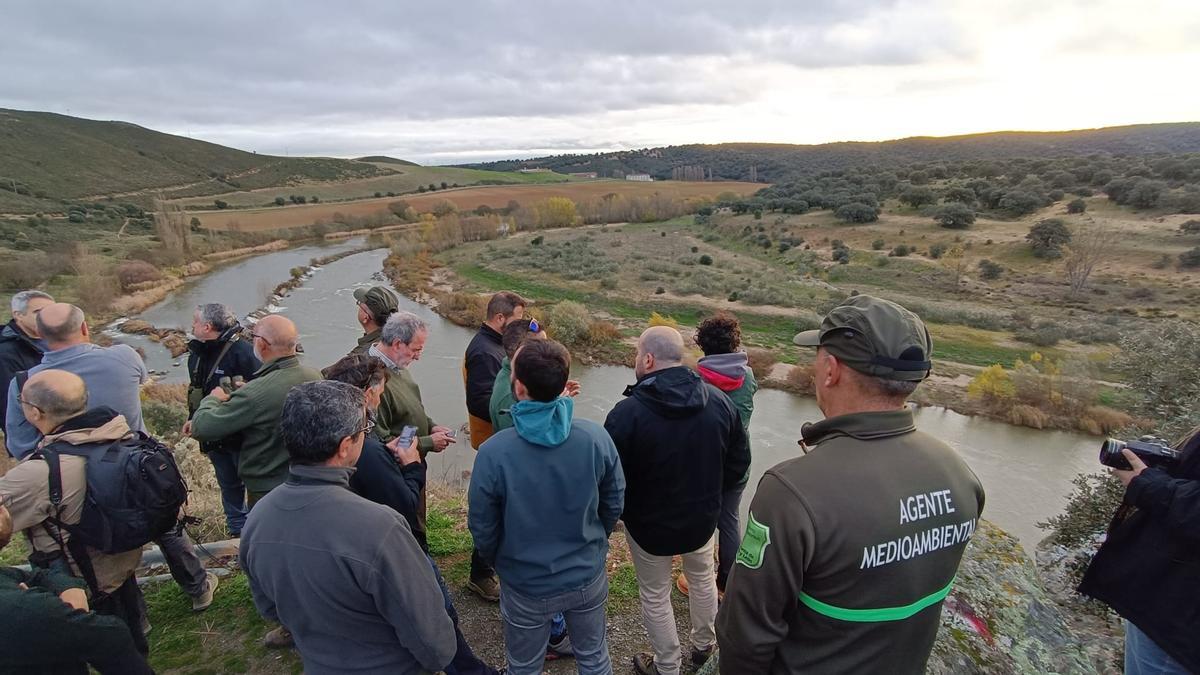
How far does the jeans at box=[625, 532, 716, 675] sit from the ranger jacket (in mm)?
1521

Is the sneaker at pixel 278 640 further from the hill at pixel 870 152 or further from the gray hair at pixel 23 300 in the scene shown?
the hill at pixel 870 152

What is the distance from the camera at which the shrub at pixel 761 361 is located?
1872 cm

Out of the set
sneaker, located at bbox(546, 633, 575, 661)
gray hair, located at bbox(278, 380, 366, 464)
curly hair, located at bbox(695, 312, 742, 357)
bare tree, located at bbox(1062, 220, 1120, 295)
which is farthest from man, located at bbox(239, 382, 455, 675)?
bare tree, located at bbox(1062, 220, 1120, 295)

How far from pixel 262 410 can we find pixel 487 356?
4.65ft

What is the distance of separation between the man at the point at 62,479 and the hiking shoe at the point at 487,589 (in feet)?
6.42

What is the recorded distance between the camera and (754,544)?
5.10ft

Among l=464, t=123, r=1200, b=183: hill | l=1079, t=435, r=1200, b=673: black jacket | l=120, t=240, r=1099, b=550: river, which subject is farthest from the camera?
l=464, t=123, r=1200, b=183: hill

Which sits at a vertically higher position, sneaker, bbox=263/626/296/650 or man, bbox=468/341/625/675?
man, bbox=468/341/625/675

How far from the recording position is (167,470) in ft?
9.33

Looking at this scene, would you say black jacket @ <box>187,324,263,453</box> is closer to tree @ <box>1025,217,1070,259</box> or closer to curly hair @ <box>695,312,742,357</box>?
curly hair @ <box>695,312,742,357</box>

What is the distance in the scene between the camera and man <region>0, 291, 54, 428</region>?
415 centimetres

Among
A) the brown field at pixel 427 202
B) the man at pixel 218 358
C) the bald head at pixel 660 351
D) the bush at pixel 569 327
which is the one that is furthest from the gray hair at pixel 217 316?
the brown field at pixel 427 202

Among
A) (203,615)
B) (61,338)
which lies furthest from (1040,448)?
(61,338)

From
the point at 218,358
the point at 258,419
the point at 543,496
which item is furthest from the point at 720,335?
the point at 218,358
